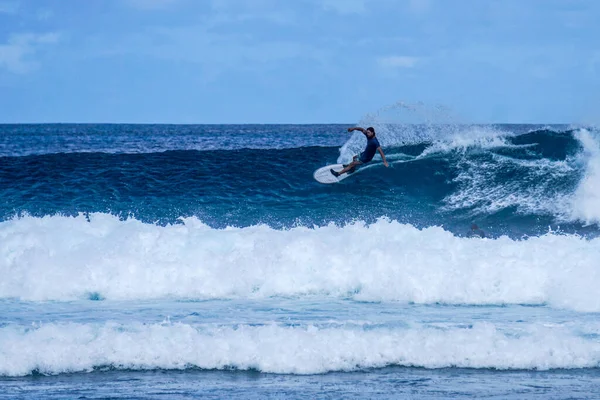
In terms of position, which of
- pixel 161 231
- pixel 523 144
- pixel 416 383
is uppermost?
pixel 523 144

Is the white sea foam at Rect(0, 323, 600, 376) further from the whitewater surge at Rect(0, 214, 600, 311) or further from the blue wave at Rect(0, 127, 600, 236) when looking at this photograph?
the blue wave at Rect(0, 127, 600, 236)

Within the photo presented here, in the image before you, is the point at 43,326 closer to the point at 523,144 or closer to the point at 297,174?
the point at 297,174

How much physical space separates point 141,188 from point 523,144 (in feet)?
36.8

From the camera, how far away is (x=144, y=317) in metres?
9.80

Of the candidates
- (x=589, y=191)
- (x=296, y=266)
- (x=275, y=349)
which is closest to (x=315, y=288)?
(x=296, y=266)

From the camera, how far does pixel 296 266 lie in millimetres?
11766

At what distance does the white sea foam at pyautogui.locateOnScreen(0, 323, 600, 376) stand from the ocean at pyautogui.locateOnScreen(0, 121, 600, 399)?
2 centimetres

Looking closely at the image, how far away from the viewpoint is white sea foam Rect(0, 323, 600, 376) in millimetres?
8031

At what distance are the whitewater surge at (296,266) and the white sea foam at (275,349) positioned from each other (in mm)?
2325

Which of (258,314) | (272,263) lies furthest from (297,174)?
(258,314)

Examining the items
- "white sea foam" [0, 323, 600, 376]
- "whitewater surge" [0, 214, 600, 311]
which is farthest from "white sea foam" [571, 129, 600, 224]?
"white sea foam" [0, 323, 600, 376]

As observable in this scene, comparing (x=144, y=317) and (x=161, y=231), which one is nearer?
(x=144, y=317)

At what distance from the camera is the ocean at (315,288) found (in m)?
7.84

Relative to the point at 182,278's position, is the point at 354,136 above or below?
above
